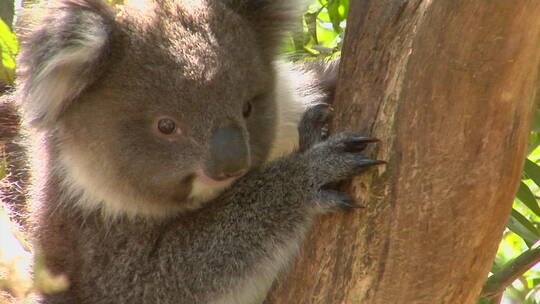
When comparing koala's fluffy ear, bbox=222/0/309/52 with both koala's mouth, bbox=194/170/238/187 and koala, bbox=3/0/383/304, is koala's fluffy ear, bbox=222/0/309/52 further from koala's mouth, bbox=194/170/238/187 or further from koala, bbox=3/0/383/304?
koala's mouth, bbox=194/170/238/187

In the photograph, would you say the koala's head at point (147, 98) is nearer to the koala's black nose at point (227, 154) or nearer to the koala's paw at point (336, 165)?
the koala's black nose at point (227, 154)

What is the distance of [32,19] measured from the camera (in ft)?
8.38

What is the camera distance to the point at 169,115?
2.56m

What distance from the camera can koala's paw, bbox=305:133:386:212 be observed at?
2291 millimetres

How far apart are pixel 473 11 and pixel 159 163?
131 centimetres

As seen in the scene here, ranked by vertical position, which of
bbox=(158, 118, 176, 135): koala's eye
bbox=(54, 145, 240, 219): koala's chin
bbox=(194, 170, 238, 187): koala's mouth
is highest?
bbox=(158, 118, 176, 135): koala's eye

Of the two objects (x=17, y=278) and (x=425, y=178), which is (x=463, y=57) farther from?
(x=17, y=278)

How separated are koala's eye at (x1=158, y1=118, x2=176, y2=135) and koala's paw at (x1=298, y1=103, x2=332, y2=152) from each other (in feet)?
1.70

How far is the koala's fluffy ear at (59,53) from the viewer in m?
2.45

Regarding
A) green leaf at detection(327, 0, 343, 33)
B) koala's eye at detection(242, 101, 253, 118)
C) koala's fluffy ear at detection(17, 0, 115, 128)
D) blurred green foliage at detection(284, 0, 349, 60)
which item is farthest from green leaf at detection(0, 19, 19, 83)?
green leaf at detection(327, 0, 343, 33)

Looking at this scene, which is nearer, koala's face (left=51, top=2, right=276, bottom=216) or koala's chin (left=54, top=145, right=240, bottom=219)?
koala's face (left=51, top=2, right=276, bottom=216)

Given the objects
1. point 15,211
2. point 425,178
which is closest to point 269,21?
point 425,178

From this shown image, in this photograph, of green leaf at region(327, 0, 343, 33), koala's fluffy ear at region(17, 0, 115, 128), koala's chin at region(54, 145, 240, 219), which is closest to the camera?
Result: koala's fluffy ear at region(17, 0, 115, 128)

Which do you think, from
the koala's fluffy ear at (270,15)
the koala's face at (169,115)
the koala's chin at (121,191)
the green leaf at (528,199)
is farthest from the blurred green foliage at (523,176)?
the koala's face at (169,115)
